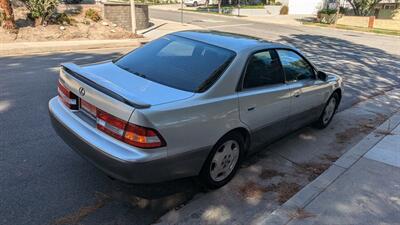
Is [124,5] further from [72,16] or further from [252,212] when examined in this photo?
[252,212]

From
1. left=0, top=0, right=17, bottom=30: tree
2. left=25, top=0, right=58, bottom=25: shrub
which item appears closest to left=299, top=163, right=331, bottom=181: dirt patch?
left=0, top=0, right=17, bottom=30: tree

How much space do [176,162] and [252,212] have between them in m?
0.92

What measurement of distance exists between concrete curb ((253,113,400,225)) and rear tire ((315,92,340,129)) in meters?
0.68

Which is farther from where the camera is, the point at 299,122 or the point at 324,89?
the point at 324,89

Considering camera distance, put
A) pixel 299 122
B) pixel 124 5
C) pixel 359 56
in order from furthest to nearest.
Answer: pixel 124 5 < pixel 359 56 < pixel 299 122

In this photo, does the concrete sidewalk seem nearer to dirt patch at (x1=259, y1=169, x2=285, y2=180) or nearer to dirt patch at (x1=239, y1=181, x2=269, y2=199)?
dirt patch at (x1=259, y1=169, x2=285, y2=180)

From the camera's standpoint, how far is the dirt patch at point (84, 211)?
3.12 metres

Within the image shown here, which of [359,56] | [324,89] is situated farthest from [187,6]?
[324,89]

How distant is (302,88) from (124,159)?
274 cm

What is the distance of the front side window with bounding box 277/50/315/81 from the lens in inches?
177

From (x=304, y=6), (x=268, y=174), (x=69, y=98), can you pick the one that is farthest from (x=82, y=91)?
(x=304, y=6)

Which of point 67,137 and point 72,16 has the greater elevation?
point 72,16

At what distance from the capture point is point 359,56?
598 inches

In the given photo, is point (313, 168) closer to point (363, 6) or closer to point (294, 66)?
point (294, 66)
